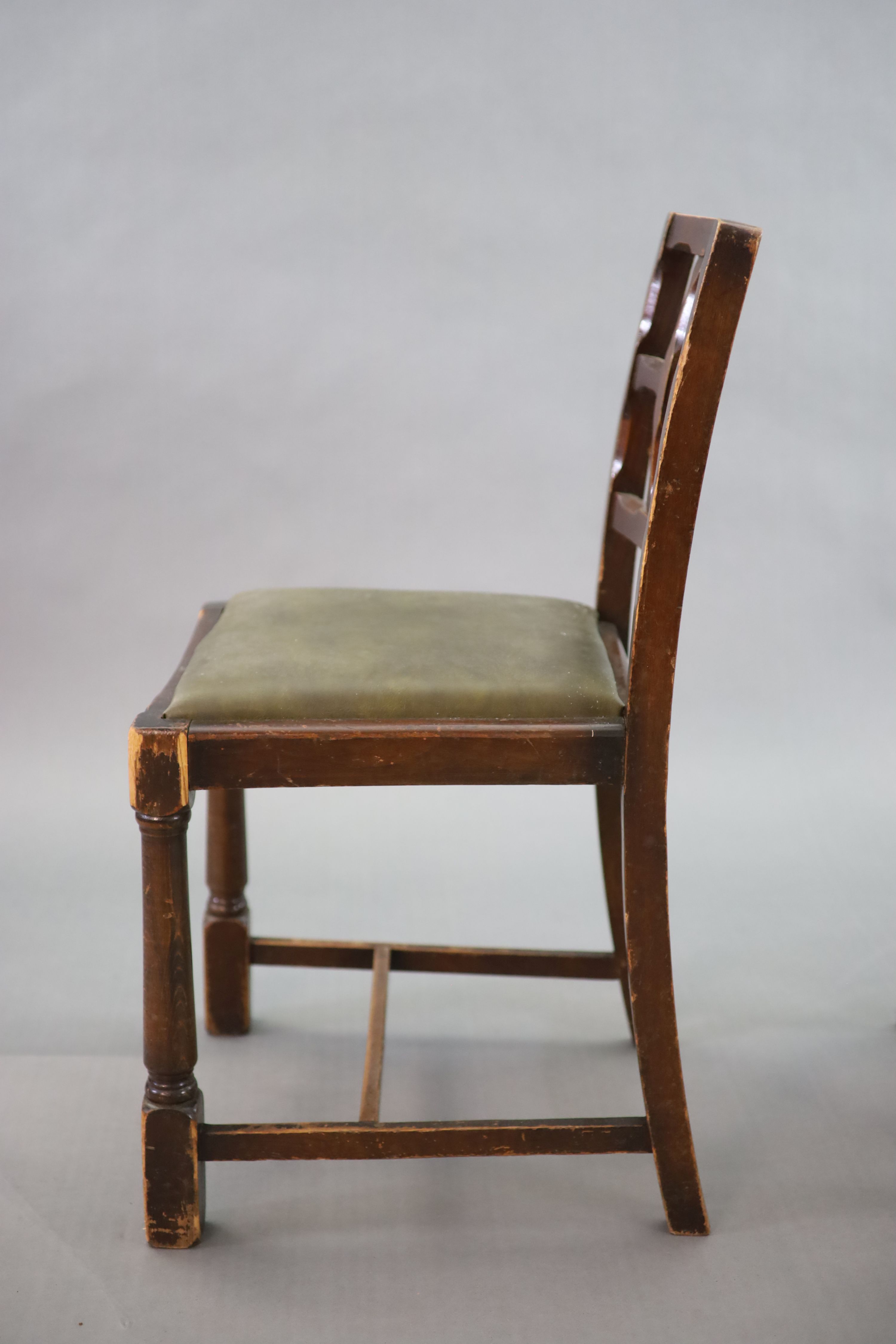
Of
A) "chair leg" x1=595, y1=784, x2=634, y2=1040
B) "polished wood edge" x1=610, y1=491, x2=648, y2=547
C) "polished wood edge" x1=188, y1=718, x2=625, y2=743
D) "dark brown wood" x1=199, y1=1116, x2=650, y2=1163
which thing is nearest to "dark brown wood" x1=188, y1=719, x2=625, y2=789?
"polished wood edge" x1=188, y1=718, x2=625, y2=743

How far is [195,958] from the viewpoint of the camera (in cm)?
221

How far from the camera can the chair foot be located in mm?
1509

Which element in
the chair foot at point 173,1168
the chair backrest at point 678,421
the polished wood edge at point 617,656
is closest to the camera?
the chair backrest at point 678,421

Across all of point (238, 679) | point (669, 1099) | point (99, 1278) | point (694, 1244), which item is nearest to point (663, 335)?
point (238, 679)

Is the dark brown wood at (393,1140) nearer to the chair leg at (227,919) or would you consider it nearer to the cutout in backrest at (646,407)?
the chair leg at (227,919)

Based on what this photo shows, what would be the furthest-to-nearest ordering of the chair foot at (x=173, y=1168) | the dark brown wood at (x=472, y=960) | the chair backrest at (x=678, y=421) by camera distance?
the dark brown wood at (x=472, y=960) → the chair foot at (x=173, y=1168) → the chair backrest at (x=678, y=421)

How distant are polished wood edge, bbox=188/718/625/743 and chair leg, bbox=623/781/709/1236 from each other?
3.3 inches

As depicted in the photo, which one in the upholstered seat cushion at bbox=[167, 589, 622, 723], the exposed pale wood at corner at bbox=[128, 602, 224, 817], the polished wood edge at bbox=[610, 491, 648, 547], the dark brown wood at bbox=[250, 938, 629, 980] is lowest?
the dark brown wood at bbox=[250, 938, 629, 980]

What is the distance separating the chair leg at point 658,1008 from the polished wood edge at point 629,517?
1.05 ft

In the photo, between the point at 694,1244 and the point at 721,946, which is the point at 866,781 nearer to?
the point at 721,946

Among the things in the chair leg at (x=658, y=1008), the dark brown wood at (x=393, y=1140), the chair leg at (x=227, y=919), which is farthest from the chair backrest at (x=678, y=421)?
the chair leg at (x=227, y=919)

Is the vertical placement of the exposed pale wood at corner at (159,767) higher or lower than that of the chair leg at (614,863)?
higher

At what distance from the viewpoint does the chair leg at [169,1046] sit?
1.47 m

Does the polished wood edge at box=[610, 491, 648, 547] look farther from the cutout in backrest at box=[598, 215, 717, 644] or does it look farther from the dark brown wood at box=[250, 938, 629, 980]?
the dark brown wood at box=[250, 938, 629, 980]
